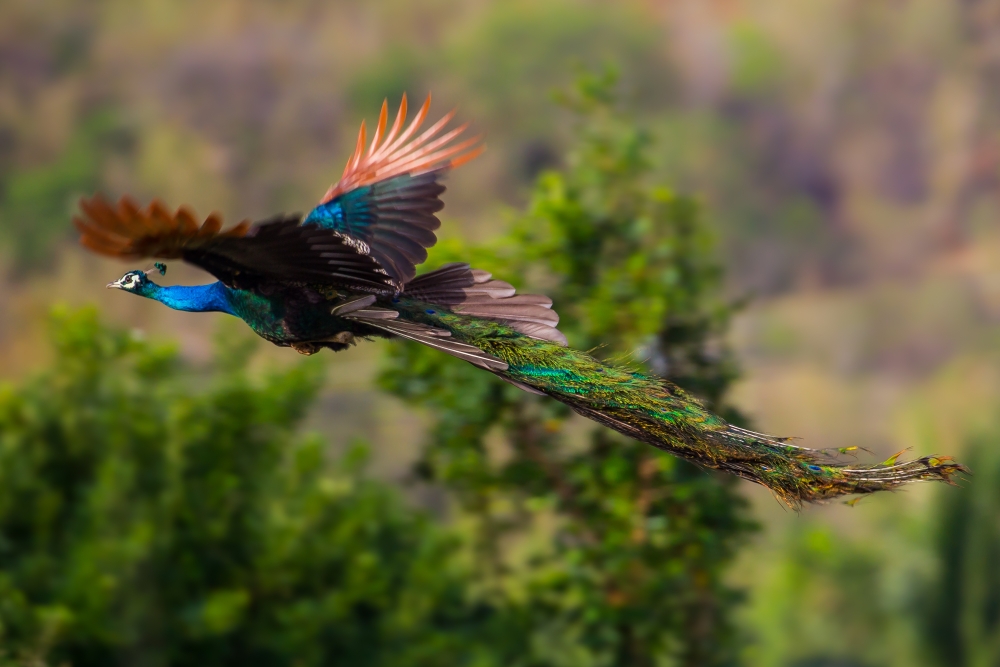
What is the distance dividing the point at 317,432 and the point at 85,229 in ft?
9.69

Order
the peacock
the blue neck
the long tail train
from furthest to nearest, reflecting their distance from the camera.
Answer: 1. the blue neck
2. the long tail train
3. the peacock

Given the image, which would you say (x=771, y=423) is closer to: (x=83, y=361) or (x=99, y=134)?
(x=83, y=361)

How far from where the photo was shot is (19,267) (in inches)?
245

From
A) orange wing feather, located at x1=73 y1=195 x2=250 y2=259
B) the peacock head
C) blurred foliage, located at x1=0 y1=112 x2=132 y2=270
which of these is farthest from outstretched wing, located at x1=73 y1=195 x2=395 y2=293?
blurred foliage, located at x1=0 y1=112 x2=132 y2=270

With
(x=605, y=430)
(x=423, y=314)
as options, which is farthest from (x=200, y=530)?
(x=423, y=314)

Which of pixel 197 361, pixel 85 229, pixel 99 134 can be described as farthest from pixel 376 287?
pixel 99 134

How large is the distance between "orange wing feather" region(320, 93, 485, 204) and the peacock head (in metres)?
0.46

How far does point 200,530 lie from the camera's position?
3932 millimetres

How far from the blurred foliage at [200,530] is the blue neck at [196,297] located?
6.67 ft

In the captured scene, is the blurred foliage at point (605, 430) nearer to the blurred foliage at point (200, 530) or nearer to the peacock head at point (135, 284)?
the blurred foliage at point (200, 530)

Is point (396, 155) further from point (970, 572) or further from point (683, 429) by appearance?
point (970, 572)

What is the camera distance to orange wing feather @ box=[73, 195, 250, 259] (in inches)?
56.8

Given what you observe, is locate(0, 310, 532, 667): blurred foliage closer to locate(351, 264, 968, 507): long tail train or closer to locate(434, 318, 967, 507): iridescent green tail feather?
locate(351, 264, 968, 507): long tail train

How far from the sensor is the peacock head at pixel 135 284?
197 centimetres
